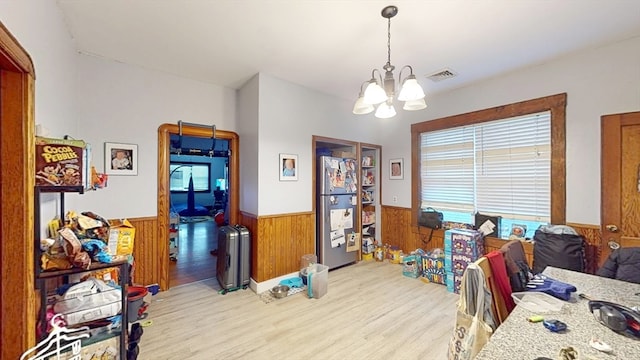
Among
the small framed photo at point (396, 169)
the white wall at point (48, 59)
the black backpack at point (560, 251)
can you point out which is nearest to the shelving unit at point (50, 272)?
the white wall at point (48, 59)

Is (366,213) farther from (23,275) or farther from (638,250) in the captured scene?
(23,275)

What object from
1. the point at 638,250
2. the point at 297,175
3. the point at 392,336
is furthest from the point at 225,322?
the point at 638,250

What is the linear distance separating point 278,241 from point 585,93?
3.84 m

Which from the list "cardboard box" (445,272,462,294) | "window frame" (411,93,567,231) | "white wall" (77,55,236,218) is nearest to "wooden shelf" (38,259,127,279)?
"white wall" (77,55,236,218)

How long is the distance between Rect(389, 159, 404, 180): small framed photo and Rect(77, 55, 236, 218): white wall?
3135 millimetres

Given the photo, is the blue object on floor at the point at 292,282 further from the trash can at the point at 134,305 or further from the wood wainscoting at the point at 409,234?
the wood wainscoting at the point at 409,234

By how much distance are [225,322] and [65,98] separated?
2.48 metres

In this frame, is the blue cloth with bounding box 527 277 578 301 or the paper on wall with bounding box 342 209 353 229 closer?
the blue cloth with bounding box 527 277 578 301

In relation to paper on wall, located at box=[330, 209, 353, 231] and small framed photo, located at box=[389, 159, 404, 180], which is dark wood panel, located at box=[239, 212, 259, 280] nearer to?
paper on wall, located at box=[330, 209, 353, 231]

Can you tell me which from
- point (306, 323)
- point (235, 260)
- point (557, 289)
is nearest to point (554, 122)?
point (557, 289)

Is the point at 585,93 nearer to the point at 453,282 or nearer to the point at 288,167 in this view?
the point at 453,282

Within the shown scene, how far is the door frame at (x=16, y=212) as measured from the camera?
1.25m

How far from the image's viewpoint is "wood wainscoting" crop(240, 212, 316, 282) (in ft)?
10.4

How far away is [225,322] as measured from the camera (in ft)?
8.13
